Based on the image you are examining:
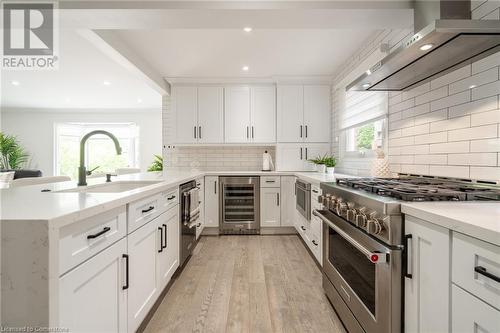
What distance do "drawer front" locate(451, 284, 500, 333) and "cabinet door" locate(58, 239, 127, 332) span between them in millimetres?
1311

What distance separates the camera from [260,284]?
2.23m

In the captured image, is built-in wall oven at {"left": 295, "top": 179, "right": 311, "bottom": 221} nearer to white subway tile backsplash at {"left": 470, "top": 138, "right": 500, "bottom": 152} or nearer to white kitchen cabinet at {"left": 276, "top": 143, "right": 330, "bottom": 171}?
white kitchen cabinet at {"left": 276, "top": 143, "right": 330, "bottom": 171}

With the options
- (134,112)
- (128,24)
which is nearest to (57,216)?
(128,24)

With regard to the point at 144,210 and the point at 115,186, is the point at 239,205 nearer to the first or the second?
the point at 115,186

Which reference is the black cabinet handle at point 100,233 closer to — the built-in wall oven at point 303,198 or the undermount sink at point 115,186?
the undermount sink at point 115,186

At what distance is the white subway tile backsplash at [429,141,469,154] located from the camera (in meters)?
1.59

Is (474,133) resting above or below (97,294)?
above

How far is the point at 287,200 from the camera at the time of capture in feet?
12.5

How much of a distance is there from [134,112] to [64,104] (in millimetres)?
1712

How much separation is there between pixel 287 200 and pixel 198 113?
2074 millimetres

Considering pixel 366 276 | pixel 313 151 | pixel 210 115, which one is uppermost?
pixel 210 115

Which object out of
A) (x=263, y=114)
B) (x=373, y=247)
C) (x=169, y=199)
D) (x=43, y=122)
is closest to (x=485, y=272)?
(x=373, y=247)

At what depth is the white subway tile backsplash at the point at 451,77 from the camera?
156 centimetres

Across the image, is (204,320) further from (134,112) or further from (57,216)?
(134,112)
